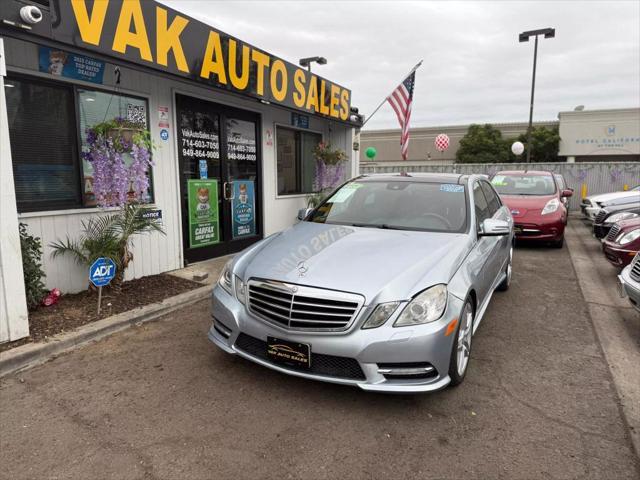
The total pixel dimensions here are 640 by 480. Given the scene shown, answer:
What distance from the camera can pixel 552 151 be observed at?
38.3m

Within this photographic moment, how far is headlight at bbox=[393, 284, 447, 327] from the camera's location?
8.98ft

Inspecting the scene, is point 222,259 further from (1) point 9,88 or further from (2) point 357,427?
(2) point 357,427

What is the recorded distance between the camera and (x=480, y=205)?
14.8 ft

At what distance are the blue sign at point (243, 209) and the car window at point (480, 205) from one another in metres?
4.15

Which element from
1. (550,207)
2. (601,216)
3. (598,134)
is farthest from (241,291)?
(598,134)

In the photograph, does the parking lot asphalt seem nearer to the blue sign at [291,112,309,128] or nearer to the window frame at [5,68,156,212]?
the window frame at [5,68,156,212]

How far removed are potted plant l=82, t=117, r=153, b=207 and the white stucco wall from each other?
53 centimetres

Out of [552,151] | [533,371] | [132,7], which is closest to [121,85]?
[132,7]

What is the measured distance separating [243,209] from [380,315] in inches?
211

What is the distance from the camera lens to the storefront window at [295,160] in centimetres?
873

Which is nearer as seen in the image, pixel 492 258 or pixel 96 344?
pixel 96 344

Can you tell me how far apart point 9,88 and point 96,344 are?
272 cm

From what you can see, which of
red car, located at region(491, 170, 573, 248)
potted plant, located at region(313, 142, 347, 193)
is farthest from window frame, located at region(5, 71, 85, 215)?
red car, located at region(491, 170, 573, 248)

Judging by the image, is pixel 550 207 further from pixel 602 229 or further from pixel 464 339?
pixel 464 339
